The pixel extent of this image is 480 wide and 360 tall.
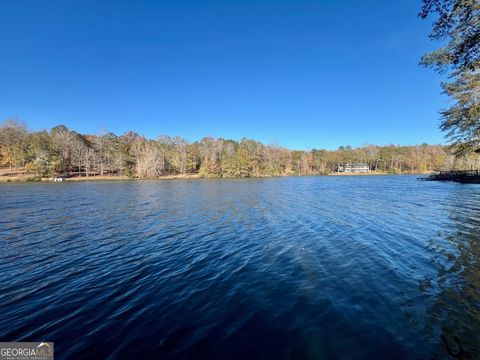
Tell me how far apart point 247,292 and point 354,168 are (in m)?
201

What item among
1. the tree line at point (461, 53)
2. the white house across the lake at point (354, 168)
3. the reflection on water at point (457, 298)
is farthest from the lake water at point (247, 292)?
the white house across the lake at point (354, 168)

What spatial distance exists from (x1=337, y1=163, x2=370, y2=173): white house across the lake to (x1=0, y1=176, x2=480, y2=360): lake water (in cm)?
18529

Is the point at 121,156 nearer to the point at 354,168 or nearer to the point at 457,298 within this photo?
the point at 457,298

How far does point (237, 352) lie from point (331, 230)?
1295cm

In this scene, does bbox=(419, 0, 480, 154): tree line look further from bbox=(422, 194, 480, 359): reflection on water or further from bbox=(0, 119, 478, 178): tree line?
bbox=(0, 119, 478, 178): tree line

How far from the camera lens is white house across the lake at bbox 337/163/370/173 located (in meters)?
189

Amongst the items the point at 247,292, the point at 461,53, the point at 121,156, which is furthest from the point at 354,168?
the point at 247,292

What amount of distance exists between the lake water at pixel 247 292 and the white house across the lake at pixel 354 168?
185292mm

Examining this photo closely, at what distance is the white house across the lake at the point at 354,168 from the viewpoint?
18900 cm

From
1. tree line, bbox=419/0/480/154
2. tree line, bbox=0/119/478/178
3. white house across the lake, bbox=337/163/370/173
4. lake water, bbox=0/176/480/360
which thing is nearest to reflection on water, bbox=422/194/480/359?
lake water, bbox=0/176/480/360

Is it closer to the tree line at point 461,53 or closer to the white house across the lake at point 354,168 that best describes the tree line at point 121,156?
the white house across the lake at point 354,168

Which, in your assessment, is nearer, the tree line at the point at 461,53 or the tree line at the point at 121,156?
the tree line at the point at 461,53

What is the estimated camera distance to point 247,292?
8398 millimetres

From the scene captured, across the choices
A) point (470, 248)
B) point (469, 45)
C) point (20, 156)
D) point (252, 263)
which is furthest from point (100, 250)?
point (20, 156)
